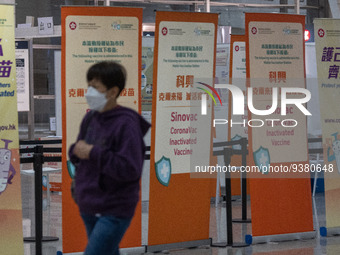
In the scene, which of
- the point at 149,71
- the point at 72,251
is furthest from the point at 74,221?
the point at 149,71

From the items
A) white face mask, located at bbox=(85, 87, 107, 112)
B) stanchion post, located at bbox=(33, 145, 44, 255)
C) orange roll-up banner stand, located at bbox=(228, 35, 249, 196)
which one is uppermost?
orange roll-up banner stand, located at bbox=(228, 35, 249, 196)

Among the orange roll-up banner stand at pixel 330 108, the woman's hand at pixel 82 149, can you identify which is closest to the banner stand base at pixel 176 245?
the orange roll-up banner stand at pixel 330 108

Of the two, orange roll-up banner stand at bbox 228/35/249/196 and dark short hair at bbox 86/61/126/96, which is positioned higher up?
orange roll-up banner stand at bbox 228/35/249/196

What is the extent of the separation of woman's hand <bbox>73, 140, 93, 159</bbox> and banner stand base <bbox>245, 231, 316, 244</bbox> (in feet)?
11.2

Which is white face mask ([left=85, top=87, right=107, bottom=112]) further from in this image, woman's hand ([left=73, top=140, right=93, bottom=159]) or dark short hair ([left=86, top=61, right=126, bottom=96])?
woman's hand ([left=73, top=140, right=93, bottom=159])

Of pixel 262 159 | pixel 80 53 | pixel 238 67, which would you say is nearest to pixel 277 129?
pixel 262 159

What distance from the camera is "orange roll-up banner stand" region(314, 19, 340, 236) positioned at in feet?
22.0

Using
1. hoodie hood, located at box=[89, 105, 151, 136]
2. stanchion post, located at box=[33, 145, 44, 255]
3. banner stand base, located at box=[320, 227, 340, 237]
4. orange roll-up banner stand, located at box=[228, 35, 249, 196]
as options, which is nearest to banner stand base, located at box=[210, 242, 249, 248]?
banner stand base, located at box=[320, 227, 340, 237]

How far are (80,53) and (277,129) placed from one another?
2.06 metres

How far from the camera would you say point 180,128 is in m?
6.05

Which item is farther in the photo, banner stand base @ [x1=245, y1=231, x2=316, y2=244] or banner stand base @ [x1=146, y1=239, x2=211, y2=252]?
banner stand base @ [x1=245, y1=231, x2=316, y2=244]

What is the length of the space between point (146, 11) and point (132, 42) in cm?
579

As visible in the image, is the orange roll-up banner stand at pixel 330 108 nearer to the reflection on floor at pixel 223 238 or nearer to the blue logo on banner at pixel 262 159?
the reflection on floor at pixel 223 238

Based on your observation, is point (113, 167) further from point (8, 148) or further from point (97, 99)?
point (8, 148)
